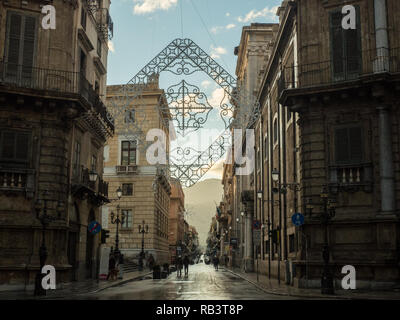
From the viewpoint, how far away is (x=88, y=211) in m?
32.5

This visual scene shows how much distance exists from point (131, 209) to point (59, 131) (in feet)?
105

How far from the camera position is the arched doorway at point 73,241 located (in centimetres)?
2857

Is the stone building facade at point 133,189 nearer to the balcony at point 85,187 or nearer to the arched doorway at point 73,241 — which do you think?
the balcony at point 85,187

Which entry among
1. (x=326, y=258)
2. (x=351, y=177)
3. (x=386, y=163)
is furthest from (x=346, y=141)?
(x=326, y=258)

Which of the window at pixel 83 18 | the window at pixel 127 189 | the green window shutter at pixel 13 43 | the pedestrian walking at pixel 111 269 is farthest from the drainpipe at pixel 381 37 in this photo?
the window at pixel 127 189

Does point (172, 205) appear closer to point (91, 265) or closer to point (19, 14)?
point (91, 265)

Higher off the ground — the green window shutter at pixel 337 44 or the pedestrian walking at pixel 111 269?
the green window shutter at pixel 337 44

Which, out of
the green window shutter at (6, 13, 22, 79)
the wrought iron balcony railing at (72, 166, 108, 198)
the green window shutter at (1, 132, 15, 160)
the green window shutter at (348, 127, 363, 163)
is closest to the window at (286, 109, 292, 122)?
the green window shutter at (348, 127, 363, 163)

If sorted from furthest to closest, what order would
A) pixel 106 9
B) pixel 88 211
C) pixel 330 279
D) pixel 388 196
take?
pixel 106 9, pixel 88 211, pixel 388 196, pixel 330 279

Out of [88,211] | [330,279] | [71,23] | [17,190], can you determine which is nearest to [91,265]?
[88,211]

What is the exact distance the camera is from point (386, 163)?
23109mm

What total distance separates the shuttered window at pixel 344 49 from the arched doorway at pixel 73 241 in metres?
15.3

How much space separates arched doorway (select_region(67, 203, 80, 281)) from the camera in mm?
28570
